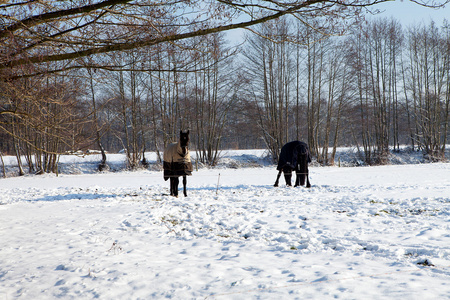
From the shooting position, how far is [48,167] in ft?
73.5

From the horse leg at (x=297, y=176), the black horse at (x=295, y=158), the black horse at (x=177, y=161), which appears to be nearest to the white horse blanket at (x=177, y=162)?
the black horse at (x=177, y=161)

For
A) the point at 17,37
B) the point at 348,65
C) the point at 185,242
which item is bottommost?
the point at 185,242

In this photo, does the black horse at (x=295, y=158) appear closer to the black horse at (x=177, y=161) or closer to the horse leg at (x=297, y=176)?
the horse leg at (x=297, y=176)

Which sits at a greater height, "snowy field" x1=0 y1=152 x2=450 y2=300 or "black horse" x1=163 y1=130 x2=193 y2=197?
"black horse" x1=163 y1=130 x2=193 y2=197

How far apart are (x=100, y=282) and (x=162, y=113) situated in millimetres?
22179

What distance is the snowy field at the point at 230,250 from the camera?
10.2 feet

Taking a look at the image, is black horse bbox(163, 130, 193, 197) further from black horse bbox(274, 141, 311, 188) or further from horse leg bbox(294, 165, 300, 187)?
horse leg bbox(294, 165, 300, 187)

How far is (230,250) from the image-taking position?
4.46 m

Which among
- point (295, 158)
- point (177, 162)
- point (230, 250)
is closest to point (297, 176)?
point (295, 158)

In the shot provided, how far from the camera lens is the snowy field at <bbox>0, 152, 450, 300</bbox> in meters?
3.11

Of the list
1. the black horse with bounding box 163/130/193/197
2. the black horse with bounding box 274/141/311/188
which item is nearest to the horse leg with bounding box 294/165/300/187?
the black horse with bounding box 274/141/311/188

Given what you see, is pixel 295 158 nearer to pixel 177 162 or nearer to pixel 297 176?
pixel 297 176

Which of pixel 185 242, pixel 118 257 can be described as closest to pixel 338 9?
pixel 185 242

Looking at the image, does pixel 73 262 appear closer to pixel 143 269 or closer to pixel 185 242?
pixel 143 269
